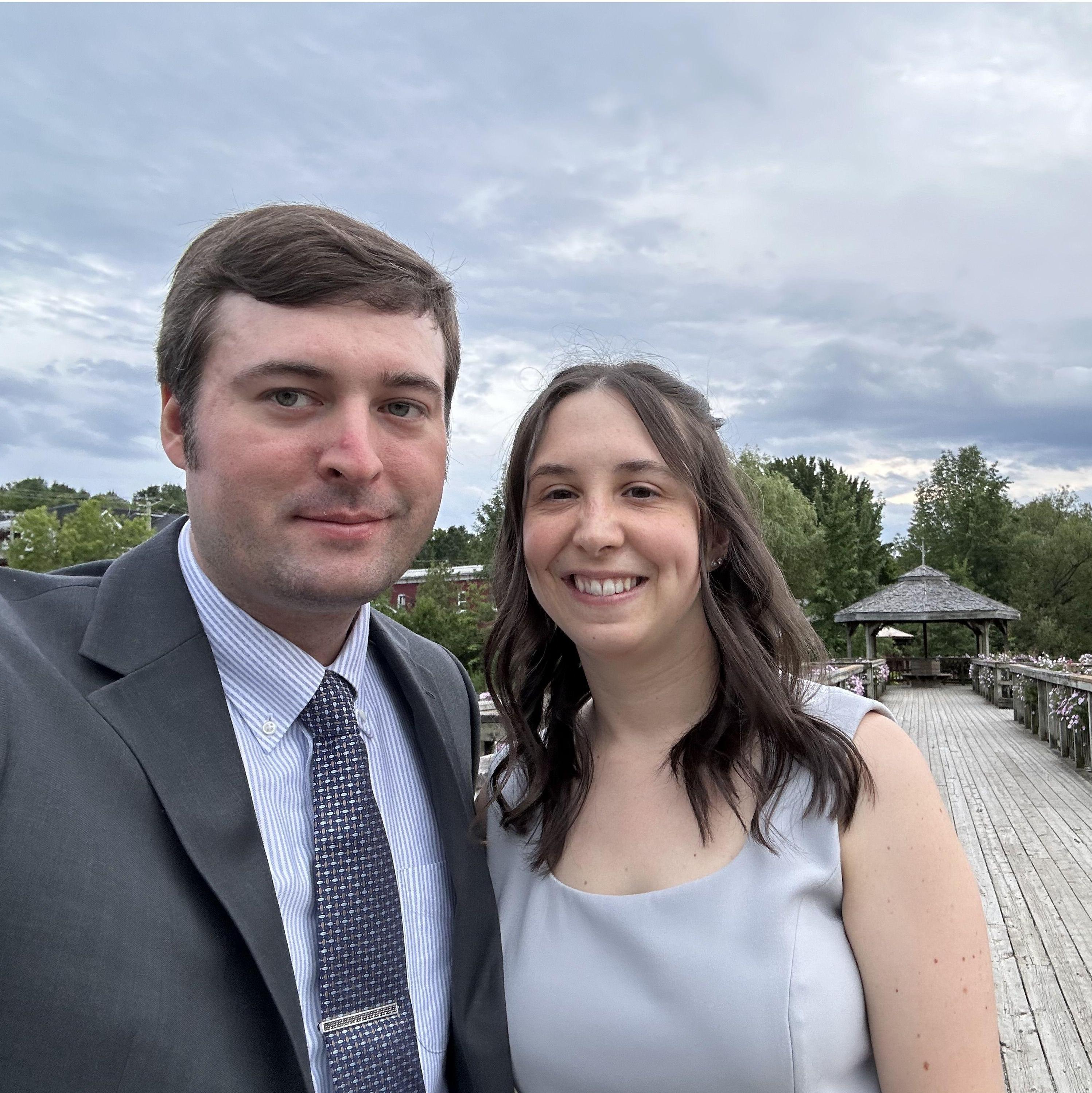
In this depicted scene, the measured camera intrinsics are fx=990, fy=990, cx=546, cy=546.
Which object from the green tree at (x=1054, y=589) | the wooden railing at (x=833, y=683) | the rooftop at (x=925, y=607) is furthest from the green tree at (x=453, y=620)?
the green tree at (x=1054, y=589)

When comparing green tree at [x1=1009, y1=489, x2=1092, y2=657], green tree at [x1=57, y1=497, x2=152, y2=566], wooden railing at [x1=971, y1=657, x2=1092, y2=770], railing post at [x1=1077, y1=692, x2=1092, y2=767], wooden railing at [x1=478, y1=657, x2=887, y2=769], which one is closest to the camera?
wooden railing at [x1=478, y1=657, x2=887, y2=769]

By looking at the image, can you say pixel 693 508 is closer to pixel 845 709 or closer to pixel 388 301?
pixel 845 709

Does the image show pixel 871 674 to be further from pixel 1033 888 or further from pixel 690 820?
pixel 690 820

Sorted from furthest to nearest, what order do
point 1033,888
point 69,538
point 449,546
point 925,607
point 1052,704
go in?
point 449,546 < point 69,538 < point 925,607 < point 1052,704 < point 1033,888

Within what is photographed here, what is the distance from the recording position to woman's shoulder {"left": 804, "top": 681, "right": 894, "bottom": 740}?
2.22 meters

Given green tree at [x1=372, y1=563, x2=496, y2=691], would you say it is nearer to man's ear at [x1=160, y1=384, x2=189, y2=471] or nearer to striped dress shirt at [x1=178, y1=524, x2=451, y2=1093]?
striped dress shirt at [x1=178, y1=524, x2=451, y2=1093]

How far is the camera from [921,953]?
194 cm

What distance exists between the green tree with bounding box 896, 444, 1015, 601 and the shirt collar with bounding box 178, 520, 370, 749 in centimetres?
6194

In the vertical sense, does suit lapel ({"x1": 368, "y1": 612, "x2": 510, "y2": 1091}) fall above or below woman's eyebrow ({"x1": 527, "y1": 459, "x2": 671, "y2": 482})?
below

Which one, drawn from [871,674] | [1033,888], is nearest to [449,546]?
[871,674]

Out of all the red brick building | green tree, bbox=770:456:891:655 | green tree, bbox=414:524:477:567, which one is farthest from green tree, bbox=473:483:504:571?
green tree, bbox=414:524:477:567

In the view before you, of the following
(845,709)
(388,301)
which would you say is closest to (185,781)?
(388,301)

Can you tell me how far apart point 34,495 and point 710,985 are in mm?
101351

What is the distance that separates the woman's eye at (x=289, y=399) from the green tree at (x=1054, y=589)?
52.6m
